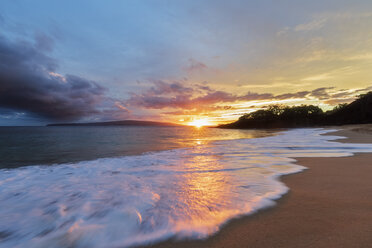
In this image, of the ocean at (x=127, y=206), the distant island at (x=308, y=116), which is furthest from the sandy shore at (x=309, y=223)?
the distant island at (x=308, y=116)

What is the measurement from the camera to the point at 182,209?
2.36 m

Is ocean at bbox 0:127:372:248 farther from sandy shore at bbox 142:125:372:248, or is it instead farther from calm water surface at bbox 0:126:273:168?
calm water surface at bbox 0:126:273:168

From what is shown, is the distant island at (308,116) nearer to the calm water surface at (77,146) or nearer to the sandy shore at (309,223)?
the calm water surface at (77,146)

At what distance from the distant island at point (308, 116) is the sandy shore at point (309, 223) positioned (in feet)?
175

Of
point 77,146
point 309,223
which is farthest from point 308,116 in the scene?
point 309,223

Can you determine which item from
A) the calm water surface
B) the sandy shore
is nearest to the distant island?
the calm water surface

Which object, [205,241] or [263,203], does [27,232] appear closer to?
[205,241]

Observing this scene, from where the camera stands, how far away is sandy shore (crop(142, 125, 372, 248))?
1.55 meters

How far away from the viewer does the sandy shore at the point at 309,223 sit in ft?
5.08

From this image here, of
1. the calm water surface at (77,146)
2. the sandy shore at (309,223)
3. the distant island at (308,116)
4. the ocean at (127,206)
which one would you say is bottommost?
the calm water surface at (77,146)

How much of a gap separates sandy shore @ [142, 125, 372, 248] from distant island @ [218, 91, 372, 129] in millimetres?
53239


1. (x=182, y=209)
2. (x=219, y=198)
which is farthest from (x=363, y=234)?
(x=182, y=209)

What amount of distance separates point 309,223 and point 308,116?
69.7 metres

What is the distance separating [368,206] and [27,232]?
167 inches
